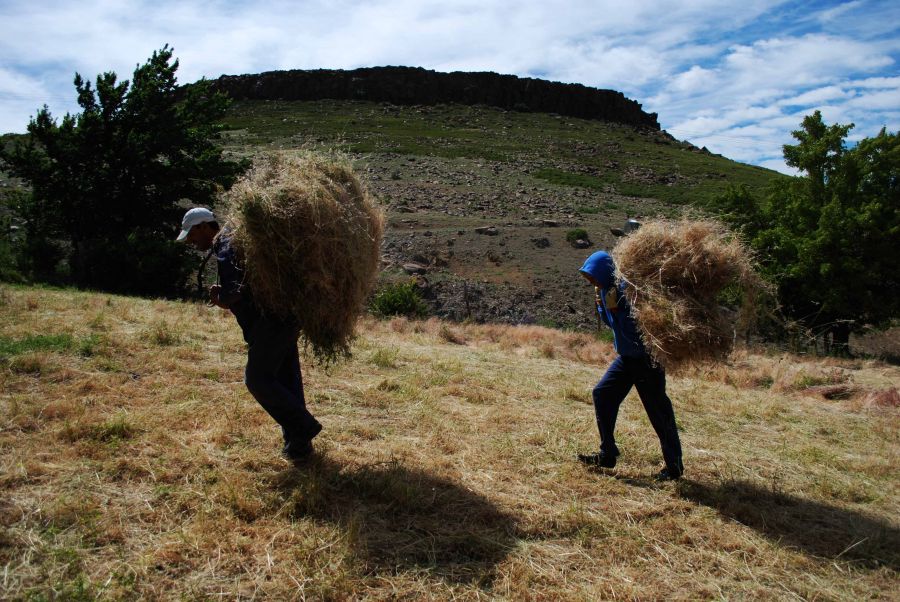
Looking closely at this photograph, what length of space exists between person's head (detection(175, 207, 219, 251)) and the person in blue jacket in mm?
2807

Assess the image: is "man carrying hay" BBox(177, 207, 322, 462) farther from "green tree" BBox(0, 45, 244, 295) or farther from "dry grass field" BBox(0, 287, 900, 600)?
"green tree" BBox(0, 45, 244, 295)

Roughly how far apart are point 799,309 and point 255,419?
20172 mm

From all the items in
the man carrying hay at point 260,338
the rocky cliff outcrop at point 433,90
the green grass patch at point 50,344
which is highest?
the rocky cliff outcrop at point 433,90

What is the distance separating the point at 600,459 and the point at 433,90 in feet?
280

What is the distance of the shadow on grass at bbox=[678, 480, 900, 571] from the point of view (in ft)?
13.6

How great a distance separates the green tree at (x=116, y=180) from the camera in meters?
17.9

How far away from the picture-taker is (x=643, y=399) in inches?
199

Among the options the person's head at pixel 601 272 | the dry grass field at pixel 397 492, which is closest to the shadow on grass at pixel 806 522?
the dry grass field at pixel 397 492

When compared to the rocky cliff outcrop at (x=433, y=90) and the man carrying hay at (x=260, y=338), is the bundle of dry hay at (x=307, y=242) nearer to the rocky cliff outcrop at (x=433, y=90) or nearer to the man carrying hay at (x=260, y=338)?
the man carrying hay at (x=260, y=338)

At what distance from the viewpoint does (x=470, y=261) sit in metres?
24.7

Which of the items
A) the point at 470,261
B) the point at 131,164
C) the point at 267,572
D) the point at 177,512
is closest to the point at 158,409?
the point at 177,512

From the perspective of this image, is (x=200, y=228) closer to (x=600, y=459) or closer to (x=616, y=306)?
(x=616, y=306)

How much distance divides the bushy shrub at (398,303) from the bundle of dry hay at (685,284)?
12.1 meters

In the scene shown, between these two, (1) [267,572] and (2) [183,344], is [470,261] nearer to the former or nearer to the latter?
(2) [183,344]
